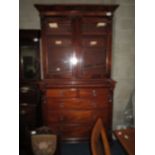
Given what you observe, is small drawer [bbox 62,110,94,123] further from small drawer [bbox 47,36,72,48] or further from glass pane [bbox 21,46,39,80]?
small drawer [bbox 47,36,72,48]

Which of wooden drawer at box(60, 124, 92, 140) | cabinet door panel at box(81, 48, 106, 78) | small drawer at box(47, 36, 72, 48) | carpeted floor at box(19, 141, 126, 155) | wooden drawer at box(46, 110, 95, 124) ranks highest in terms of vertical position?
small drawer at box(47, 36, 72, 48)

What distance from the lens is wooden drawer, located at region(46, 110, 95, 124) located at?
9.76 ft

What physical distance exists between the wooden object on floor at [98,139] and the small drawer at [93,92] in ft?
4.96

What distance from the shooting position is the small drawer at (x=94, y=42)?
2988mm

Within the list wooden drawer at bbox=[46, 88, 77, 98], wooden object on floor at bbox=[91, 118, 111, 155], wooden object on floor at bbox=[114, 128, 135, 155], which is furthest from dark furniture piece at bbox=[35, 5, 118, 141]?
wooden object on floor at bbox=[91, 118, 111, 155]

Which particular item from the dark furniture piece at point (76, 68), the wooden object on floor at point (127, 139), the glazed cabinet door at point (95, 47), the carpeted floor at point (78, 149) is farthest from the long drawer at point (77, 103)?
the wooden object on floor at point (127, 139)

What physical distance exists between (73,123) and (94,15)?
166 centimetres

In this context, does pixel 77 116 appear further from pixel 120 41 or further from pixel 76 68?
pixel 120 41

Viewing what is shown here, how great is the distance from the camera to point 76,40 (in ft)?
9.72
